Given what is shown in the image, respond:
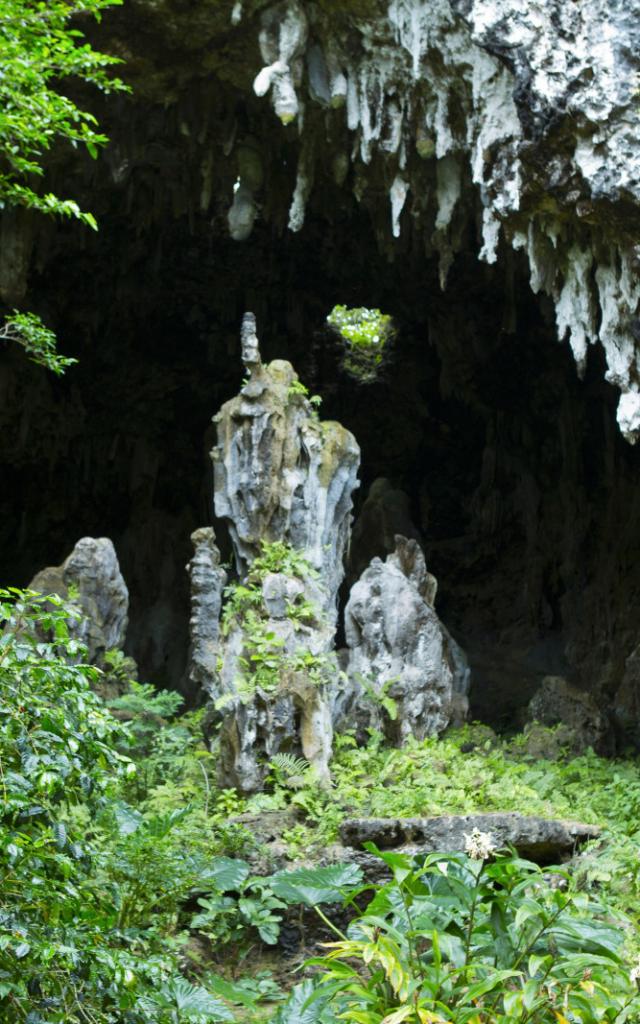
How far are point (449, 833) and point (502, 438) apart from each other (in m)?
11.7

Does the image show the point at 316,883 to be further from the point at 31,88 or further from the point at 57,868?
the point at 31,88

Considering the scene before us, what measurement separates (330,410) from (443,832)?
40.4 feet

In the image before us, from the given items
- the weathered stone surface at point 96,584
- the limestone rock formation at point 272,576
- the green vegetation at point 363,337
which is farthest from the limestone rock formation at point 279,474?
the green vegetation at point 363,337

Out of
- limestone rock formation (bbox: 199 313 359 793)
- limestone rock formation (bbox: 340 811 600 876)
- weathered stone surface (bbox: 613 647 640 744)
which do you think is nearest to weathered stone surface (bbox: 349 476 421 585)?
weathered stone surface (bbox: 613 647 640 744)

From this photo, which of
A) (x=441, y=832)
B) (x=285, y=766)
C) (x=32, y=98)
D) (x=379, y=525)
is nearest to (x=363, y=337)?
(x=379, y=525)

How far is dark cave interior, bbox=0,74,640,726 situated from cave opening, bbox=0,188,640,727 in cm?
3

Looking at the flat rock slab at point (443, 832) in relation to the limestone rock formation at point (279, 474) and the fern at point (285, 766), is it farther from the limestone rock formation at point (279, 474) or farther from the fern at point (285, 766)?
the limestone rock formation at point (279, 474)

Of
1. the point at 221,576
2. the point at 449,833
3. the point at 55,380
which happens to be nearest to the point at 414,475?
the point at 55,380

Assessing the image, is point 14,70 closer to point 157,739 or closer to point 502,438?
point 157,739

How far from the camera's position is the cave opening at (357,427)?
17.4 m

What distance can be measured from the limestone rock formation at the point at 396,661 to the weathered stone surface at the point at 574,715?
926 millimetres

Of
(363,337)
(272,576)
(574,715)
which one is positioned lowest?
(574,715)

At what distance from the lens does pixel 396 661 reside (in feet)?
37.9

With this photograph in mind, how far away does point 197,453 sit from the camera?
19.9 m
